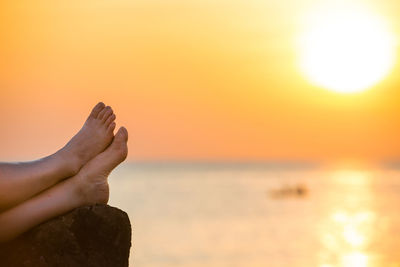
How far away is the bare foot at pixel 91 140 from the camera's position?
13.5ft

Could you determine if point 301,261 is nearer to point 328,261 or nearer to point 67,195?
point 328,261

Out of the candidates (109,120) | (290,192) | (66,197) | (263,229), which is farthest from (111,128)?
(290,192)

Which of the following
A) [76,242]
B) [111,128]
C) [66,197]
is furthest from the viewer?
[111,128]

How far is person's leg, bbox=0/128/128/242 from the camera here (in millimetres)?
3713

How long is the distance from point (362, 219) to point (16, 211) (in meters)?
28.1

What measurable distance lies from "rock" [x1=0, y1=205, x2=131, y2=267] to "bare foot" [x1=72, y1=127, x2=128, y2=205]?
0.72ft

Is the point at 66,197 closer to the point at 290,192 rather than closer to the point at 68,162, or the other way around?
the point at 68,162

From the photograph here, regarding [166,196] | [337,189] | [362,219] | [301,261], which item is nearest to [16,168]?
[301,261]

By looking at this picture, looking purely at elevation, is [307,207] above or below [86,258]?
above

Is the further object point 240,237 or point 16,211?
point 240,237

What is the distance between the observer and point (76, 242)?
362 centimetres

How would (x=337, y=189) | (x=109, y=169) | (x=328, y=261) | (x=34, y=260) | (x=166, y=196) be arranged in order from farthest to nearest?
(x=337, y=189), (x=166, y=196), (x=328, y=261), (x=109, y=169), (x=34, y=260)

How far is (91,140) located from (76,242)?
0.89m

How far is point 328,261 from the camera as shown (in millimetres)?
18609
